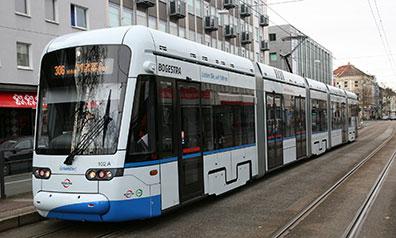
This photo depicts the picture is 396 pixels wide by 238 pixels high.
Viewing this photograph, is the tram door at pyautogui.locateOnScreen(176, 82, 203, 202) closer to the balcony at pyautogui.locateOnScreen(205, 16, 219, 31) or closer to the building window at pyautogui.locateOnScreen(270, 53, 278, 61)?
the balcony at pyautogui.locateOnScreen(205, 16, 219, 31)

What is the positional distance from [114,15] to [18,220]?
20.7 meters

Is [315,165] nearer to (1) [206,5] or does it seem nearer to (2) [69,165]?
(2) [69,165]

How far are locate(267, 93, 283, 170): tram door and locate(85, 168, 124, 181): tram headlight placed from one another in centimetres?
631

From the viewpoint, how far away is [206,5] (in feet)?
119

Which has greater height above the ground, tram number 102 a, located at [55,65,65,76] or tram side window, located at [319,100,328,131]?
tram number 102 a, located at [55,65,65,76]

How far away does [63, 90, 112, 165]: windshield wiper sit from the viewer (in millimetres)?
6223

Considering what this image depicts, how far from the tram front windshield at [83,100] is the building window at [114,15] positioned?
65.4ft

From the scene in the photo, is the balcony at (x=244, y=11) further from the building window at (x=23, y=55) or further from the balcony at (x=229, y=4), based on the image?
the building window at (x=23, y=55)

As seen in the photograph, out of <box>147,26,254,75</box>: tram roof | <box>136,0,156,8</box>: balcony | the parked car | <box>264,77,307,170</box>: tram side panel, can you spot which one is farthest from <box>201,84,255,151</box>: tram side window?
<box>136,0,156,8</box>: balcony

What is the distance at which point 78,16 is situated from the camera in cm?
2408

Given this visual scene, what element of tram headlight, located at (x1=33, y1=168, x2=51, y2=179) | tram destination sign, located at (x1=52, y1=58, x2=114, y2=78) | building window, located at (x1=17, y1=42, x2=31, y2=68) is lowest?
tram headlight, located at (x1=33, y1=168, x2=51, y2=179)

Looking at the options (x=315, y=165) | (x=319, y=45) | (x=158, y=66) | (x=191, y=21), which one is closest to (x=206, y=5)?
(x=191, y=21)

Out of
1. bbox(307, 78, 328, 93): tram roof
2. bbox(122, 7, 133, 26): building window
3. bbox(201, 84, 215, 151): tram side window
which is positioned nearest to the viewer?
bbox(201, 84, 215, 151): tram side window

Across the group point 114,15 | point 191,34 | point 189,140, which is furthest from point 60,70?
point 191,34
